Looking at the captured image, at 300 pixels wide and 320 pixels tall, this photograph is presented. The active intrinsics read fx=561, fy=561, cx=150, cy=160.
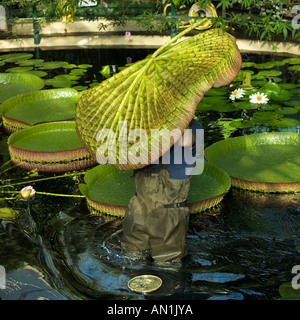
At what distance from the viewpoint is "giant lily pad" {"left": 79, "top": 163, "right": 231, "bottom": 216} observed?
168 inches

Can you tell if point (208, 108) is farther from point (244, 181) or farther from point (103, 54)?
point (103, 54)

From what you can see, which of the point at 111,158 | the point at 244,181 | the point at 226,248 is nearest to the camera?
the point at 111,158

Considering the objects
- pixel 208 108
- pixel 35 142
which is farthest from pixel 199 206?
pixel 208 108

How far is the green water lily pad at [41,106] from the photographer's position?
6.26m

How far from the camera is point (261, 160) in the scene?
4.99 metres

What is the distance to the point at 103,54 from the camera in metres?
9.49

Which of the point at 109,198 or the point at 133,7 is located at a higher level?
the point at 133,7

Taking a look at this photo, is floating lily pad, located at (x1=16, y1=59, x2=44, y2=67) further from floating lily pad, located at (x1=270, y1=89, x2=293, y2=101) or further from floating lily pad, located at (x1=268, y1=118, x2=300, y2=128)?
floating lily pad, located at (x1=268, y1=118, x2=300, y2=128)

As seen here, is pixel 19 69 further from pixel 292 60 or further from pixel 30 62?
pixel 292 60

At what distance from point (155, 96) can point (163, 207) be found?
0.70 m

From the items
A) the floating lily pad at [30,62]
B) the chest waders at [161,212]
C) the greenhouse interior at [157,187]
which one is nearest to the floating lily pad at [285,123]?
the greenhouse interior at [157,187]

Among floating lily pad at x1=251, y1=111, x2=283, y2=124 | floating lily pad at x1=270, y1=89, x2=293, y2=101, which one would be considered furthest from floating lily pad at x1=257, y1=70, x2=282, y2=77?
floating lily pad at x1=251, y1=111, x2=283, y2=124

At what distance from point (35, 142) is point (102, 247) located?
2.04 m

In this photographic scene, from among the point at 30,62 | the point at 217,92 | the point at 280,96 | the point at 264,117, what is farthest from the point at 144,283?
the point at 30,62
